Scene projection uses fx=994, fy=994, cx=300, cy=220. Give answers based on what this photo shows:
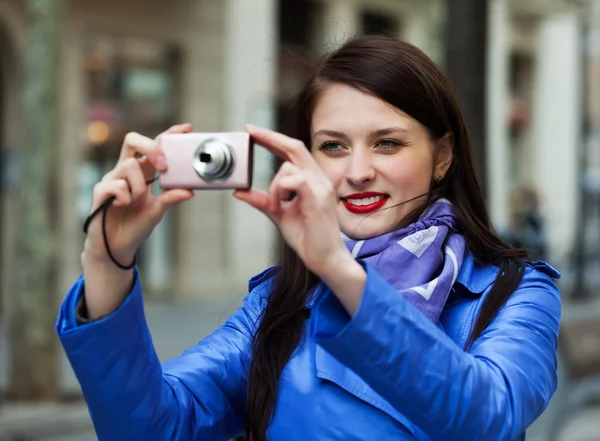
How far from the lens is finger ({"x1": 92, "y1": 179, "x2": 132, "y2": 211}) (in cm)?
153

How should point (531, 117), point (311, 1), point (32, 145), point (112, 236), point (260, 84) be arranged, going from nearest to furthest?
point (112, 236) → point (32, 145) → point (260, 84) → point (311, 1) → point (531, 117)

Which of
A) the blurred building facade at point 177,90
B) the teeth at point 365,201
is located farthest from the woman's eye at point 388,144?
the blurred building facade at point 177,90

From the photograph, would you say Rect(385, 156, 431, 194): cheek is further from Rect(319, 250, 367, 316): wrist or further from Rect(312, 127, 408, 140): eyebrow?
Rect(319, 250, 367, 316): wrist

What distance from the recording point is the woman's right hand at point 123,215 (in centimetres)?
154

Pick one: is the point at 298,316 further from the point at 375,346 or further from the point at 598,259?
the point at 598,259

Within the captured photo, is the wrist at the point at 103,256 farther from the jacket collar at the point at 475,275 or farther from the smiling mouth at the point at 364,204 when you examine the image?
the jacket collar at the point at 475,275

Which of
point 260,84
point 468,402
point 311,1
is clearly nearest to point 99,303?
point 468,402

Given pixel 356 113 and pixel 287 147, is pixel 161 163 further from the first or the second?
pixel 356 113

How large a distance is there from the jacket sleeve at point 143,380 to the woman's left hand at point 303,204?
0.30 meters

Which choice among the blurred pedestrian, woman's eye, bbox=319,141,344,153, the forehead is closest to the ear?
the forehead

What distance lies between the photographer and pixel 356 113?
6.33 feet

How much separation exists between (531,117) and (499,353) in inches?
984

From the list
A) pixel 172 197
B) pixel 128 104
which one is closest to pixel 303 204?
pixel 172 197

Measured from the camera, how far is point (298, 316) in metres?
2.01
